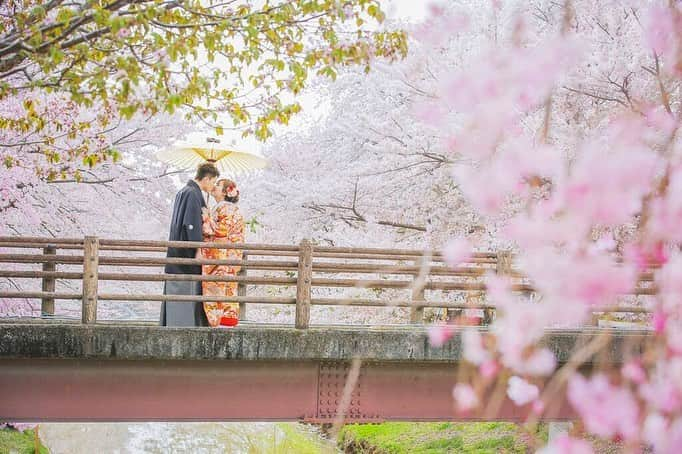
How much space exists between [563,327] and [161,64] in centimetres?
634

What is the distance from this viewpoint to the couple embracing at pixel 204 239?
779 cm

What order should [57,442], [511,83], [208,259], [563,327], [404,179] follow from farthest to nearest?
[57,442], [404,179], [563,327], [208,259], [511,83]

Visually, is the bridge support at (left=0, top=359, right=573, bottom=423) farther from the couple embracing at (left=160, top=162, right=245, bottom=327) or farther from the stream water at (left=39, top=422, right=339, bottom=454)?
the stream water at (left=39, top=422, right=339, bottom=454)

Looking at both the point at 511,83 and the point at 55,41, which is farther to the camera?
the point at 55,41

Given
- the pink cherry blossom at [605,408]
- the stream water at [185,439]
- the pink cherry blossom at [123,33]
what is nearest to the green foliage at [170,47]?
the pink cherry blossom at [123,33]

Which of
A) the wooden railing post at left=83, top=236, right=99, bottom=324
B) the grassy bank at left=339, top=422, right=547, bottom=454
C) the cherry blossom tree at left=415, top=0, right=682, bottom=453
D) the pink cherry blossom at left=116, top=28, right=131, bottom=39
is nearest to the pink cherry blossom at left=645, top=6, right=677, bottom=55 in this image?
the cherry blossom tree at left=415, top=0, right=682, bottom=453

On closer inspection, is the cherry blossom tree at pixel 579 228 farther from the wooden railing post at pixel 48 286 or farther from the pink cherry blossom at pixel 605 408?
the wooden railing post at pixel 48 286

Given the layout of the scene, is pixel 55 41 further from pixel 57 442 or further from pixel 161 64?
pixel 57 442

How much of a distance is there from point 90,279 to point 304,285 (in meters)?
2.02

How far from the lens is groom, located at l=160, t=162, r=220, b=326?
25.1 feet

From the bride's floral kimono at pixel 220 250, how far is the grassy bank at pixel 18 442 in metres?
7.38

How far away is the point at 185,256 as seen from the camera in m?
8.06

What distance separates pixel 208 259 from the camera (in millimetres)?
Result: 7699

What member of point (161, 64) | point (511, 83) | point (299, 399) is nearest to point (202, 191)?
point (299, 399)
